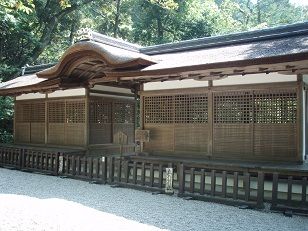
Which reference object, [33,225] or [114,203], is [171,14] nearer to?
[114,203]

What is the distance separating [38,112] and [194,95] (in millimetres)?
7705

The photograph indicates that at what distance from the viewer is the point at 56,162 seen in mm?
10672

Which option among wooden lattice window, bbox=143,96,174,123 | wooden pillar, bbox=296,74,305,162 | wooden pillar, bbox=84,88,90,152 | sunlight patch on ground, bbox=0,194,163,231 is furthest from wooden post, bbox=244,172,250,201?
wooden pillar, bbox=84,88,90,152

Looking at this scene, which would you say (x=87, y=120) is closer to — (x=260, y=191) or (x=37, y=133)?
(x=37, y=133)

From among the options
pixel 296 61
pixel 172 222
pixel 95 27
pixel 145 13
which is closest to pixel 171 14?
pixel 145 13

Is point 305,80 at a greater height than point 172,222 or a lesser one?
greater

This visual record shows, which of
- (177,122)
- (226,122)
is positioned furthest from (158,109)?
(226,122)

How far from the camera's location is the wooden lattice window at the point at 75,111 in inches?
479

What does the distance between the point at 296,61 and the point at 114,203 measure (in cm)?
470

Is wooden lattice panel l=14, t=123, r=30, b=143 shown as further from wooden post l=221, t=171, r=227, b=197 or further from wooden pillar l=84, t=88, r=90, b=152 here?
wooden post l=221, t=171, r=227, b=197

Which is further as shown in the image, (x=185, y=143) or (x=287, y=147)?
(x=185, y=143)

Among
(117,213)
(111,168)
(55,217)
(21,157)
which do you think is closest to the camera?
(55,217)

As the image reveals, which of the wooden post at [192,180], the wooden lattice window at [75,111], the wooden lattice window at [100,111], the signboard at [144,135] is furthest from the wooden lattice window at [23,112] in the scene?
the wooden post at [192,180]

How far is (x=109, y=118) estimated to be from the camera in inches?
502
